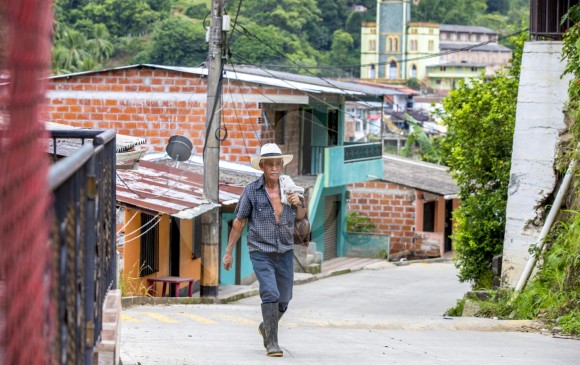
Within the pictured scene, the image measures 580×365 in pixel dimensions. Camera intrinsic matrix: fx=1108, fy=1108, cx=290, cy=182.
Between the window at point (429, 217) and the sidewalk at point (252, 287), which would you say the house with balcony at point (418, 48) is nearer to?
the window at point (429, 217)

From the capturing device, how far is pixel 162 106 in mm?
24328

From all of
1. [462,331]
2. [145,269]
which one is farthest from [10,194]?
[145,269]

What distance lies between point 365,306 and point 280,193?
38.3 feet

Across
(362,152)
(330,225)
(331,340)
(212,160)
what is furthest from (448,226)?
(331,340)

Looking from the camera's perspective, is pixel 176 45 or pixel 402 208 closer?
pixel 402 208

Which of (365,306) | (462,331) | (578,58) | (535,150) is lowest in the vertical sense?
(365,306)

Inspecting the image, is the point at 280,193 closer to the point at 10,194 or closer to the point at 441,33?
the point at 10,194

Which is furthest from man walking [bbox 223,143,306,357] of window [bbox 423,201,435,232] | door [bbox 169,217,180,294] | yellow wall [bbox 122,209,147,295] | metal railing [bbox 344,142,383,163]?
window [bbox 423,201,435,232]

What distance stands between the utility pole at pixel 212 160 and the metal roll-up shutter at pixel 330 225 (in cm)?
1266

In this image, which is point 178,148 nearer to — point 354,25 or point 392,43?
point 354,25

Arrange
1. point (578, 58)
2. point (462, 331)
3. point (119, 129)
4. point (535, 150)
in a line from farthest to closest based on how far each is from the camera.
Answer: point (119, 129) < point (535, 150) < point (578, 58) < point (462, 331)

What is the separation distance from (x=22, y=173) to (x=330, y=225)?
29385mm

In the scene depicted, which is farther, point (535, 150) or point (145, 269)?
point (145, 269)

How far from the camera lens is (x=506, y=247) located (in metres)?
13.7
